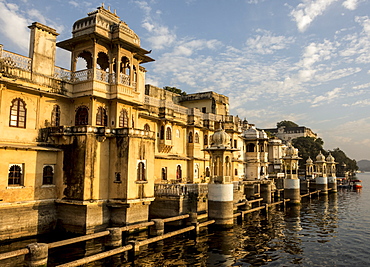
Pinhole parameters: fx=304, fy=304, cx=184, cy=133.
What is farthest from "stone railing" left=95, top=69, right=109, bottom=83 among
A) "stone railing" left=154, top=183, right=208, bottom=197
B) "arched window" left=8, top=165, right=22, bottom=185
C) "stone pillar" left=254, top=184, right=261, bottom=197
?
"stone pillar" left=254, top=184, right=261, bottom=197

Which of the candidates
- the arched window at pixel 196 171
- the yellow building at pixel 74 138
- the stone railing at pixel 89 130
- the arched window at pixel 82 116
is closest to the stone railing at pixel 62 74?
the yellow building at pixel 74 138

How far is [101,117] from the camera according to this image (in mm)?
23031

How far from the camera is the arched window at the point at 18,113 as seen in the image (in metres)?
19.5

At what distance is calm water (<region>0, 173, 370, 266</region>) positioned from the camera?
16844mm

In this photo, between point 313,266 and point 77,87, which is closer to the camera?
point 313,266

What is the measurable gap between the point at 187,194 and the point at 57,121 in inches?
462

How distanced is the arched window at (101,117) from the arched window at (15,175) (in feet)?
20.2

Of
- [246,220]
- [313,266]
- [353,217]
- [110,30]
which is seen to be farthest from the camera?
[353,217]

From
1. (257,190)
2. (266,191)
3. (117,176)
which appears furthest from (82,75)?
(257,190)

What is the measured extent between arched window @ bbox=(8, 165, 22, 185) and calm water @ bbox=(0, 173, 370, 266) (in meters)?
5.20

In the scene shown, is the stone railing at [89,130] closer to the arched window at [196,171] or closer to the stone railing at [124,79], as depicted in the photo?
the stone railing at [124,79]

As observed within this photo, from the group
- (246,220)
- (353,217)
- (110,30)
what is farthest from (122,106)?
(353,217)

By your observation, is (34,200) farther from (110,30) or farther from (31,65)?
(110,30)

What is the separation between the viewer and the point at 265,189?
1577 inches
